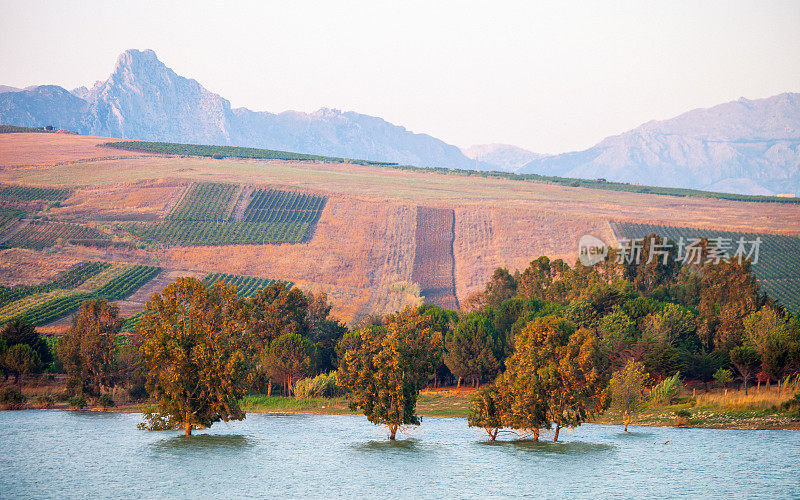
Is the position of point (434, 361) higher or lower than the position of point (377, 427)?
higher

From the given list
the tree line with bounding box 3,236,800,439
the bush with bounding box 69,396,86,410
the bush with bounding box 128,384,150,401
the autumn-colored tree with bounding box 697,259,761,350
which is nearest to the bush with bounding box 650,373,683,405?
the tree line with bounding box 3,236,800,439

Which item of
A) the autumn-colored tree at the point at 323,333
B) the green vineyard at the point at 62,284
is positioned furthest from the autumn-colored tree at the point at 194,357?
the green vineyard at the point at 62,284

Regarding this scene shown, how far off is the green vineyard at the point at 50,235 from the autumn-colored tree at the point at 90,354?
259 feet

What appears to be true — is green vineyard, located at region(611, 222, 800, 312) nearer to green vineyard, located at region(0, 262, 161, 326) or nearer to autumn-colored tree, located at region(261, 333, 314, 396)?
autumn-colored tree, located at region(261, 333, 314, 396)

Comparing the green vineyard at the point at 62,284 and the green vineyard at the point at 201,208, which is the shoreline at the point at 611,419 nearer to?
the green vineyard at the point at 62,284

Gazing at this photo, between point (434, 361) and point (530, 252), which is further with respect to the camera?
point (530, 252)

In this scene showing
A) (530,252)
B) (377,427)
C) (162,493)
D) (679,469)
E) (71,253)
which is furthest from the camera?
(530,252)

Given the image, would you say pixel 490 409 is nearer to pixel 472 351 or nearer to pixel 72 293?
pixel 472 351

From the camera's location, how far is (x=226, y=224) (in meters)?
180

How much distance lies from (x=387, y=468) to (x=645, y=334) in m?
43.6

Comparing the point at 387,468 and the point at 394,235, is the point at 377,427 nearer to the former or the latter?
the point at 387,468

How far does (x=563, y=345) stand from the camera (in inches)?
2154

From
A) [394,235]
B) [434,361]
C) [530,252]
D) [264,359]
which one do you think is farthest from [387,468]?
[394,235]

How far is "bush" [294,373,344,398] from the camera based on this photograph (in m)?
84.3
